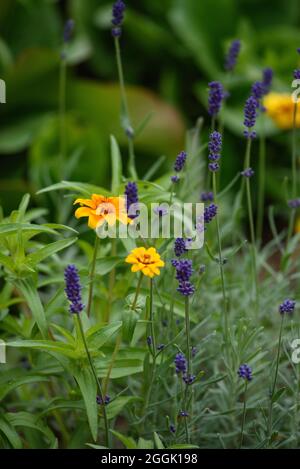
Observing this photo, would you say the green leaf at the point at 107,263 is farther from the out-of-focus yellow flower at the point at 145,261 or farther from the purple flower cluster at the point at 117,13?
the purple flower cluster at the point at 117,13

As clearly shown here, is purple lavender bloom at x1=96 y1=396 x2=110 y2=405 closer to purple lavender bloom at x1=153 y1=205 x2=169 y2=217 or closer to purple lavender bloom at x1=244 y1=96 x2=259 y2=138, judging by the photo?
purple lavender bloom at x1=153 y1=205 x2=169 y2=217

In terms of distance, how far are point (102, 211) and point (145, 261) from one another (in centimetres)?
10

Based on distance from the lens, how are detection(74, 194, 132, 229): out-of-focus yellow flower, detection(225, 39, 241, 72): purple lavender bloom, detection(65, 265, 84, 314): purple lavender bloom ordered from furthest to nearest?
detection(225, 39, 241, 72): purple lavender bloom, detection(74, 194, 132, 229): out-of-focus yellow flower, detection(65, 265, 84, 314): purple lavender bloom

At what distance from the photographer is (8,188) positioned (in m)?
2.09

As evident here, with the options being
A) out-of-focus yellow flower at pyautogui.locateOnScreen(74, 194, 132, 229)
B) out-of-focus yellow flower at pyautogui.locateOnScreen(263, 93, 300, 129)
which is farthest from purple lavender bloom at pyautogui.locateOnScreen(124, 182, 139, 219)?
out-of-focus yellow flower at pyautogui.locateOnScreen(263, 93, 300, 129)

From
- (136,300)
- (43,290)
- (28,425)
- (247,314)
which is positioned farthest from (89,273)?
(43,290)

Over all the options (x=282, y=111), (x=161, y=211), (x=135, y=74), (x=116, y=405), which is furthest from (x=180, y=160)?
(x=135, y=74)

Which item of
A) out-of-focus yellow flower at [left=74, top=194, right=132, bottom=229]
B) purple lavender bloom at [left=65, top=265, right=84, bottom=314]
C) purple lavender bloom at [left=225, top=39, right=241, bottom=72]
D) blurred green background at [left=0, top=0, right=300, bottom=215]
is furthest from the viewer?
blurred green background at [left=0, top=0, right=300, bottom=215]

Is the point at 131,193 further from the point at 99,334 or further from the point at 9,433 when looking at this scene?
the point at 9,433

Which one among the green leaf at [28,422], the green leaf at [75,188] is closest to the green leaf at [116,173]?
the green leaf at [75,188]

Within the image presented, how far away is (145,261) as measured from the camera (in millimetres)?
1026

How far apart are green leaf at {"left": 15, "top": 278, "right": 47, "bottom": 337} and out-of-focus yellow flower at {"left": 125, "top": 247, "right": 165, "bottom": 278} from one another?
19cm

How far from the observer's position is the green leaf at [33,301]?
113cm

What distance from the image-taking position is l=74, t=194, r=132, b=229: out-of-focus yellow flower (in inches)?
41.6
